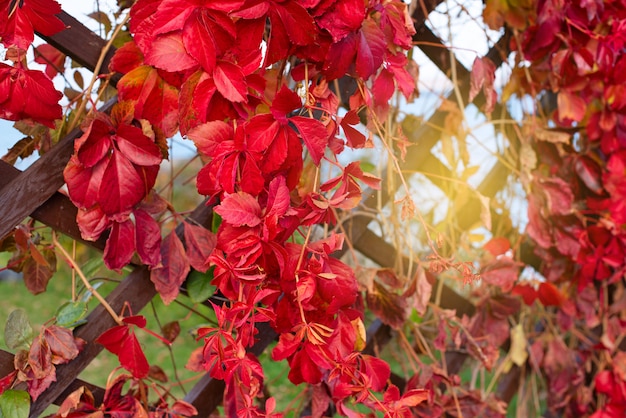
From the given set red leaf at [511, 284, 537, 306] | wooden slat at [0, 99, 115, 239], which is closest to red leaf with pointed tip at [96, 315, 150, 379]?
wooden slat at [0, 99, 115, 239]

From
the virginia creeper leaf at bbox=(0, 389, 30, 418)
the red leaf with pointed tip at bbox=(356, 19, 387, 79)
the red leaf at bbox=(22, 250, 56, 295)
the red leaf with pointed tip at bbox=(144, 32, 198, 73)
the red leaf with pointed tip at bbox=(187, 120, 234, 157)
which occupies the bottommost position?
the virginia creeper leaf at bbox=(0, 389, 30, 418)

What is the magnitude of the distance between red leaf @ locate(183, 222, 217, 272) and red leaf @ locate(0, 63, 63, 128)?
0.28 m

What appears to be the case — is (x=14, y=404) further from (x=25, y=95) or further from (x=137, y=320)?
(x=25, y=95)

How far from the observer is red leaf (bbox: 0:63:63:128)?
80cm

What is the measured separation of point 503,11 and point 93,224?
38.1 inches

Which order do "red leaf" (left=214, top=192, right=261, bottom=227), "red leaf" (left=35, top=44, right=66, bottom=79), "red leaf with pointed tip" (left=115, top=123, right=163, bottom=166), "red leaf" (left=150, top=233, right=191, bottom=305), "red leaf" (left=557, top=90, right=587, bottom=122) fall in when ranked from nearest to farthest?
"red leaf" (left=214, top=192, right=261, bottom=227)
"red leaf with pointed tip" (left=115, top=123, right=163, bottom=166)
"red leaf" (left=150, top=233, right=191, bottom=305)
"red leaf" (left=35, top=44, right=66, bottom=79)
"red leaf" (left=557, top=90, right=587, bottom=122)

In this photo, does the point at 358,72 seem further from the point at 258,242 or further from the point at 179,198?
the point at 179,198

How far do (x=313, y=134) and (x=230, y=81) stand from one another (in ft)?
0.40

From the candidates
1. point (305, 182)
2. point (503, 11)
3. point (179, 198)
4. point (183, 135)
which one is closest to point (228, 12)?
point (183, 135)

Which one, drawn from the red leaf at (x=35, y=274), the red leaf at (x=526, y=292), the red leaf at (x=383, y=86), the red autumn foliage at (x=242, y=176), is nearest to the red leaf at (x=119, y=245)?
the red autumn foliage at (x=242, y=176)

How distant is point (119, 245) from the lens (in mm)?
896

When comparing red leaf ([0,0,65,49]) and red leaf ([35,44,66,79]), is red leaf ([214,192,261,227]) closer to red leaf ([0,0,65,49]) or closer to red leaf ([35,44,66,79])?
red leaf ([0,0,65,49])

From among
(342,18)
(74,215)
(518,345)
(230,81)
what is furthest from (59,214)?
(518,345)

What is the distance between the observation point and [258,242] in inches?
30.1
